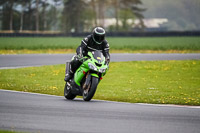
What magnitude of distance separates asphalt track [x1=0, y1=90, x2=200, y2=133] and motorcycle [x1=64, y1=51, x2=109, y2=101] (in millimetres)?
280

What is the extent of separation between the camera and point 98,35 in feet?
38.9

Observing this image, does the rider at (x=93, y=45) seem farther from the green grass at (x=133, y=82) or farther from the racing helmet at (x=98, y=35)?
the green grass at (x=133, y=82)

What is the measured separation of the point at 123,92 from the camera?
1470cm

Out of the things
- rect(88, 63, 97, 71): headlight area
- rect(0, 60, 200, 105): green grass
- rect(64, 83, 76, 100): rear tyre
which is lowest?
rect(0, 60, 200, 105): green grass

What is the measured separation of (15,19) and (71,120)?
10720 centimetres

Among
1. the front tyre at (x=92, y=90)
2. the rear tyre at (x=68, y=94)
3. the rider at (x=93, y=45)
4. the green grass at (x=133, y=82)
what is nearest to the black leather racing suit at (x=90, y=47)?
the rider at (x=93, y=45)

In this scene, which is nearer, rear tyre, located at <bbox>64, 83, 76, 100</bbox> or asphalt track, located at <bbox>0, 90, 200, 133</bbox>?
asphalt track, located at <bbox>0, 90, 200, 133</bbox>

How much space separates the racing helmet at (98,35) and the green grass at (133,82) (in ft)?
5.98

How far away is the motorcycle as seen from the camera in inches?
460

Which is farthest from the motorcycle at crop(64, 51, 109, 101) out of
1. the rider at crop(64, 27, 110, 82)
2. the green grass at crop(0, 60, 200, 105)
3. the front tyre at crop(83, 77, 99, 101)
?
the green grass at crop(0, 60, 200, 105)

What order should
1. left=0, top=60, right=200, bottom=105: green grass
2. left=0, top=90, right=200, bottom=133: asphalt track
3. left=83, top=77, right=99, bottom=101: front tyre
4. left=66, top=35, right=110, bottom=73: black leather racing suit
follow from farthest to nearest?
1. left=0, top=60, right=200, bottom=105: green grass
2. left=66, top=35, right=110, bottom=73: black leather racing suit
3. left=83, top=77, right=99, bottom=101: front tyre
4. left=0, top=90, right=200, bottom=133: asphalt track

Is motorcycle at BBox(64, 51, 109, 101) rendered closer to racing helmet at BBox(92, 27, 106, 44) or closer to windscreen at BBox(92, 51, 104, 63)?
windscreen at BBox(92, 51, 104, 63)

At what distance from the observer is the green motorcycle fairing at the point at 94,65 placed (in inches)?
460

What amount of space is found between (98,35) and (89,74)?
35.7 inches
